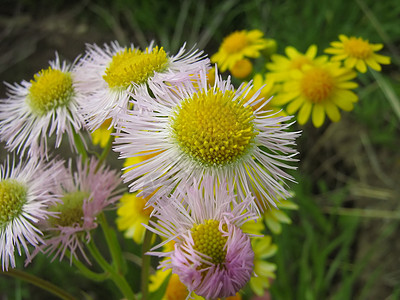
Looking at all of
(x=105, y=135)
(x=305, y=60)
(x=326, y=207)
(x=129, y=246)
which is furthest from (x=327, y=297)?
(x=105, y=135)

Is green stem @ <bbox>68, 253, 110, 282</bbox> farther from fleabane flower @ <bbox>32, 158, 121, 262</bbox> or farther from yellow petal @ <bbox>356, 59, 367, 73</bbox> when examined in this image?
yellow petal @ <bbox>356, 59, 367, 73</bbox>

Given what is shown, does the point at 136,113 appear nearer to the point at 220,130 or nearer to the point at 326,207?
the point at 220,130

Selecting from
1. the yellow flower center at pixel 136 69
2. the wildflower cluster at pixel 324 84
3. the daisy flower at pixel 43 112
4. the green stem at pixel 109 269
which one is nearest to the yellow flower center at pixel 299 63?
the wildflower cluster at pixel 324 84

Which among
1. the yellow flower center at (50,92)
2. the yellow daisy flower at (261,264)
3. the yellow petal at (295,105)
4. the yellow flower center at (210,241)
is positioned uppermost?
the yellow flower center at (50,92)

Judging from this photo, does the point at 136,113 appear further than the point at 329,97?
No

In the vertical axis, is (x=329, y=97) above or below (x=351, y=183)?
above

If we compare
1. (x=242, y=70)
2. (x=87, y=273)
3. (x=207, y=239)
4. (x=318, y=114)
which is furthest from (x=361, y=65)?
(x=87, y=273)

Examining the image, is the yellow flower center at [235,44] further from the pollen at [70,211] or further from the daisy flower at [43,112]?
the pollen at [70,211]
